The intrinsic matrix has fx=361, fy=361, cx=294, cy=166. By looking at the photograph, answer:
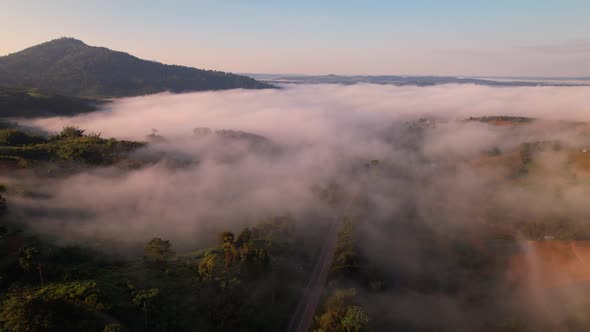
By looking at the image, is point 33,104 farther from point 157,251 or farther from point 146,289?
point 146,289

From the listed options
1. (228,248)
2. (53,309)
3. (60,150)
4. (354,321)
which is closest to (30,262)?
(53,309)

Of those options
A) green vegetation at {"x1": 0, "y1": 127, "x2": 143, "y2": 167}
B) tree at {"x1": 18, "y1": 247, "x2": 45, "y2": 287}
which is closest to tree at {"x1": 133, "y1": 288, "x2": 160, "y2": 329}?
tree at {"x1": 18, "y1": 247, "x2": 45, "y2": 287}

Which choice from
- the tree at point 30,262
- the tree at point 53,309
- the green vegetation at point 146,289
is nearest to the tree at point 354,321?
the green vegetation at point 146,289

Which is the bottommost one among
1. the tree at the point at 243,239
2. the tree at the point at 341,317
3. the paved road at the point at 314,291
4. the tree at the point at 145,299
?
the paved road at the point at 314,291

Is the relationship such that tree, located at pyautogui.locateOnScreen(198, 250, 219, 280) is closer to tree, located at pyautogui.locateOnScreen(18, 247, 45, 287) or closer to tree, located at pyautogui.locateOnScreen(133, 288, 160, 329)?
tree, located at pyautogui.locateOnScreen(133, 288, 160, 329)

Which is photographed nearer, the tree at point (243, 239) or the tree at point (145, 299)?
the tree at point (145, 299)

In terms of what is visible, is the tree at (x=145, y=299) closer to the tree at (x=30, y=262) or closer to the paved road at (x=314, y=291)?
the tree at (x=30, y=262)
